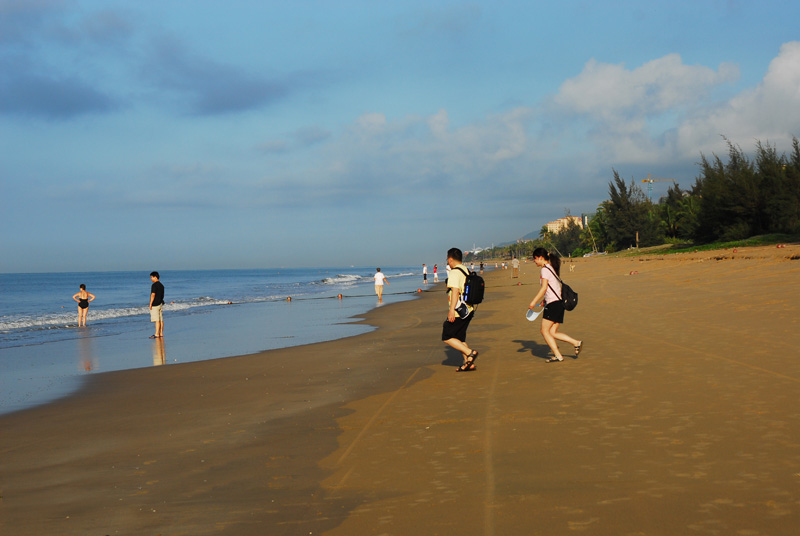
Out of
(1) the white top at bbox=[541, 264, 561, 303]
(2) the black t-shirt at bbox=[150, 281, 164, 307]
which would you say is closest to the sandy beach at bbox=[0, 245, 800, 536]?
(1) the white top at bbox=[541, 264, 561, 303]

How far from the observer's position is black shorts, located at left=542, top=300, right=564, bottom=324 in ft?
30.3

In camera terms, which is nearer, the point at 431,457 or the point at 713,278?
the point at 431,457

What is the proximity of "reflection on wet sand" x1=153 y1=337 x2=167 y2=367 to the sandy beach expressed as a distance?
1.27m

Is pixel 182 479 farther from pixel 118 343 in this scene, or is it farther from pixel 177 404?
pixel 118 343

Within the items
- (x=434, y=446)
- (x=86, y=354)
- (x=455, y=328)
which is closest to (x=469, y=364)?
(x=455, y=328)

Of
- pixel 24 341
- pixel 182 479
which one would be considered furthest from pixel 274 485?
pixel 24 341

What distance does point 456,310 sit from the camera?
8.81 meters

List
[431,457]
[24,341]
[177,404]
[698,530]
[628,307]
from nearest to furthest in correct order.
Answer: [698,530], [431,457], [177,404], [628,307], [24,341]

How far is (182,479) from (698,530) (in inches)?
143

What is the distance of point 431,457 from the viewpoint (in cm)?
509

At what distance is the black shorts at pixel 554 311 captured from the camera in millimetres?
9250

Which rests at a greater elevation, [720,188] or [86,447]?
[720,188]

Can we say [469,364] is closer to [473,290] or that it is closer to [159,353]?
[473,290]

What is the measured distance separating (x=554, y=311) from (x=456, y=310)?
157cm
